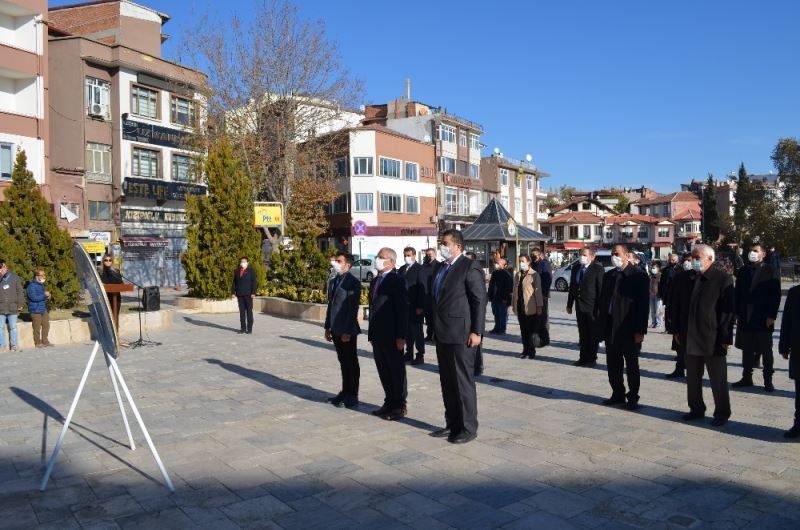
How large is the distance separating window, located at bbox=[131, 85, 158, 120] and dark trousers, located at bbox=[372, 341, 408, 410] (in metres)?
31.6

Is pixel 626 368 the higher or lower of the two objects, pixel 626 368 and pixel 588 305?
the lower

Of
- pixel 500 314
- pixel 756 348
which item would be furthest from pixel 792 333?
pixel 500 314

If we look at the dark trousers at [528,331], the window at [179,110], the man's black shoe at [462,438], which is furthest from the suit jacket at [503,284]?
the window at [179,110]

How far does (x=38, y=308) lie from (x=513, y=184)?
63456mm

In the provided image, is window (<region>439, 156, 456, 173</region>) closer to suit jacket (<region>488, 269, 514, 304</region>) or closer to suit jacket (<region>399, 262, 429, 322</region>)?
suit jacket (<region>488, 269, 514, 304</region>)

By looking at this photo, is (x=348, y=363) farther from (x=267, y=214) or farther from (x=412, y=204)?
(x=412, y=204)

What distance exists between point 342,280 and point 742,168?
92.9 meters

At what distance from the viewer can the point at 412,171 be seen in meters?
54.2

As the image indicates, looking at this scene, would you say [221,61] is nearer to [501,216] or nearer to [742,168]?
[501,216]

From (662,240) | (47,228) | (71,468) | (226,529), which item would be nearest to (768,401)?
(226,529)

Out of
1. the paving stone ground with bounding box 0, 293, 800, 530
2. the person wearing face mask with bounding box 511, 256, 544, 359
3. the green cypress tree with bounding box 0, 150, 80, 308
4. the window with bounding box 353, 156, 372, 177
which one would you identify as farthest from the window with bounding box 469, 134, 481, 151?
the paving stone ground with bounding box 0, 293, 800, 530

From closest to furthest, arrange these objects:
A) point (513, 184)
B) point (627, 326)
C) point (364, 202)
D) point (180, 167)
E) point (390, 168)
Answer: point (627, 326) < point (180, 167) < point (364, 202) < point (390, 168) < point (513, 184)

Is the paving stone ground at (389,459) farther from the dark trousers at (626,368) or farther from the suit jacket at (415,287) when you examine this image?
the suit jacket at (415,287)

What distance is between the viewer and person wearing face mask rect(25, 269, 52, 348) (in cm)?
1286
